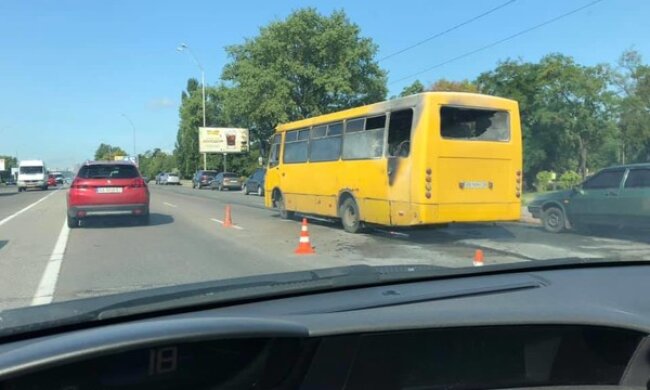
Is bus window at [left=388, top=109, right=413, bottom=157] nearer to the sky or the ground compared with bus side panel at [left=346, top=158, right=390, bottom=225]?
nearer to the sky

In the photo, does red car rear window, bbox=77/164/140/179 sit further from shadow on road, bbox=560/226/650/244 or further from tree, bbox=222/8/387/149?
tree, bbox=222/8/387/149

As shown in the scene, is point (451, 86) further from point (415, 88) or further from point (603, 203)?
point (603, 203)

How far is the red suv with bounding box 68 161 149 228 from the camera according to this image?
55.1 feet

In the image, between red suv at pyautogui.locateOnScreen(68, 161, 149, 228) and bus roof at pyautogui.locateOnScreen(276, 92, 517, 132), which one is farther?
red suv at pyautogui.locateOnScreen(68, 161, 149, 228)

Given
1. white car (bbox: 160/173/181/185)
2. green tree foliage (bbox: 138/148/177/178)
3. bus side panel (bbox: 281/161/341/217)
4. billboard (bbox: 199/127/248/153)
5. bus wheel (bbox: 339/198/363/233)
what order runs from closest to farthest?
bus wheel (bbox: 339/198/363/233)
bus side panel (bbox: 281/161/341/217)
billboard (bbox: 199/127/248/153)
white car (bbox: 160/173/181/185)
green tree foliage (bbox: 138/148/177/178)

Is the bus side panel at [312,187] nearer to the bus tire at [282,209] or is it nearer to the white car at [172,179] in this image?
the bus tire at [282,209]

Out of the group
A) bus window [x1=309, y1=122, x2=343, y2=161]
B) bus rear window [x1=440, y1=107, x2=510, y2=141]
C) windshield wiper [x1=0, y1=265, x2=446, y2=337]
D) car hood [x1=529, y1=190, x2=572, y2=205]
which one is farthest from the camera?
bus window [x1=309, y1=122, x2=343, y2=161]

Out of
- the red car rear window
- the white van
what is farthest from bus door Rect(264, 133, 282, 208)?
the white van

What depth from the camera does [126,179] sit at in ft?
56.9

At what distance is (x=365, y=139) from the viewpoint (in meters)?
14.6

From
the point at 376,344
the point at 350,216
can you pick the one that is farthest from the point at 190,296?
the point at 350,216

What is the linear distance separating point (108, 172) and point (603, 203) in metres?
12.2

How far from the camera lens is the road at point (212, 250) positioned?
9102 mm

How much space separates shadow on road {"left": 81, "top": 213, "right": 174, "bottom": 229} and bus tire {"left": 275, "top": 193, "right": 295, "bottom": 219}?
3.20 meters
